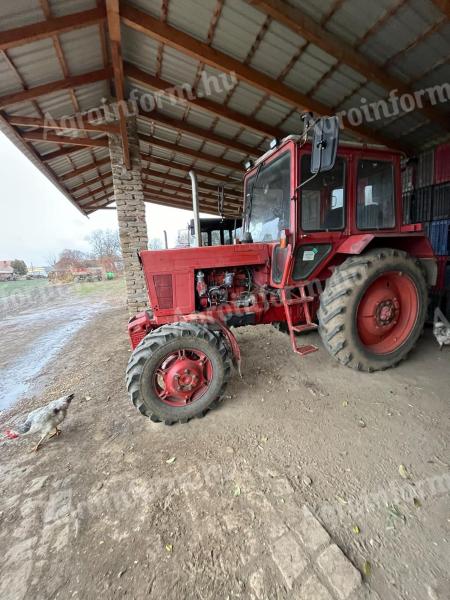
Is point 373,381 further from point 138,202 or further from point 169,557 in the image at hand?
point 138,202

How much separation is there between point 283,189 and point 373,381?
207 cm

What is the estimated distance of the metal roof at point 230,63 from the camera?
2703 mm

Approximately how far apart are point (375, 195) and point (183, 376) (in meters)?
2.65

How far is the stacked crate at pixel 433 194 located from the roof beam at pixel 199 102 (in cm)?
259

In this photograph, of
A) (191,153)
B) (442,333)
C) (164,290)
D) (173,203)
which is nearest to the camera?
(164,290)

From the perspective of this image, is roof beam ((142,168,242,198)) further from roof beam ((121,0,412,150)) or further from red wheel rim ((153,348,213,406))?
red wheel rim ((153,348,213,406))

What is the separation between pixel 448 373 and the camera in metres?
2.81

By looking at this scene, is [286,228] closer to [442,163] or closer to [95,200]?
[442,163]

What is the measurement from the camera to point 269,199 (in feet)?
9.20

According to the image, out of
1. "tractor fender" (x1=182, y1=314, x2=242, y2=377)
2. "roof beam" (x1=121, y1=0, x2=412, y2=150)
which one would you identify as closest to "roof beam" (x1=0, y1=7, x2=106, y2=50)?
"roof beam" (x1=121, y1=0, x2=412, y2=150)

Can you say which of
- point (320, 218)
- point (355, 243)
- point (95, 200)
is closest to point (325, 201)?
point (320, 218)

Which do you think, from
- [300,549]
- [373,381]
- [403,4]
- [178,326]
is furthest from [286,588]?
[403,4]

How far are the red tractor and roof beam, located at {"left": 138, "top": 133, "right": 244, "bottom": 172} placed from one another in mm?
3914

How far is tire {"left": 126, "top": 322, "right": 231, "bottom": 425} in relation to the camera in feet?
6.92
